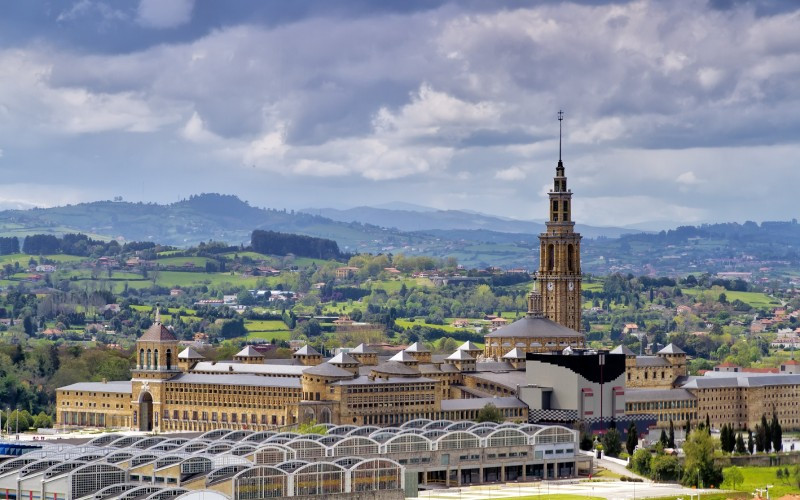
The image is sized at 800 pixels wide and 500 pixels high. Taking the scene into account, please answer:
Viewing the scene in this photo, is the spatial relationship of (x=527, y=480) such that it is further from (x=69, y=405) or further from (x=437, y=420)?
(x=69, y=405)

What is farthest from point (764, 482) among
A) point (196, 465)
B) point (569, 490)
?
point (196, 465)

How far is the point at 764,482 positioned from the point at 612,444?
11.1 meters

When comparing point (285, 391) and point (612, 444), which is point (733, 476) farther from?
point (285, 391)

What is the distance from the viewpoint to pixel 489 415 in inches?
5069

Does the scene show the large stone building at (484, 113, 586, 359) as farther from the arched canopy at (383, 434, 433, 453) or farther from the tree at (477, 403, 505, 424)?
the arched canopy at (383, 434, 433, 453)

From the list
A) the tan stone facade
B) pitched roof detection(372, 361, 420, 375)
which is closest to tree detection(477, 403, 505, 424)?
pitched roof detection(372, 361, 420, 375)

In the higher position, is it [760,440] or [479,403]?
[479,403]

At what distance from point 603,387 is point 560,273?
2731 cm

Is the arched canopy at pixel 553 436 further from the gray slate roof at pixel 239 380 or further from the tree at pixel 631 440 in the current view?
the gray slate roof at pixel 239 380

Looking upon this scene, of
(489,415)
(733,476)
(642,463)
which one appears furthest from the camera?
(489,415)

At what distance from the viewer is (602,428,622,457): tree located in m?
124

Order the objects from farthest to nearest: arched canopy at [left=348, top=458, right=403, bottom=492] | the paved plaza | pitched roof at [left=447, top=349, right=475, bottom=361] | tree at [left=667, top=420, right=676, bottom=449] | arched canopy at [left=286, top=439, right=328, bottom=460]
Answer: pitched roof at [left=447, top=349, right=475, bottom=361] → tree at [left=667, top=420, right=676, bottom=449] → arched canopy at [left=286, top=439, right=328, bottom=460] → the paved plaza → arched canopy at [left=348, top=458, right=403, bottom=492]

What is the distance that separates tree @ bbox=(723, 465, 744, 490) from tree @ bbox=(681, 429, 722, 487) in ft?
2.27

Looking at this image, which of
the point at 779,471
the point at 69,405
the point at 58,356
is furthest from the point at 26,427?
the point at 779,471
